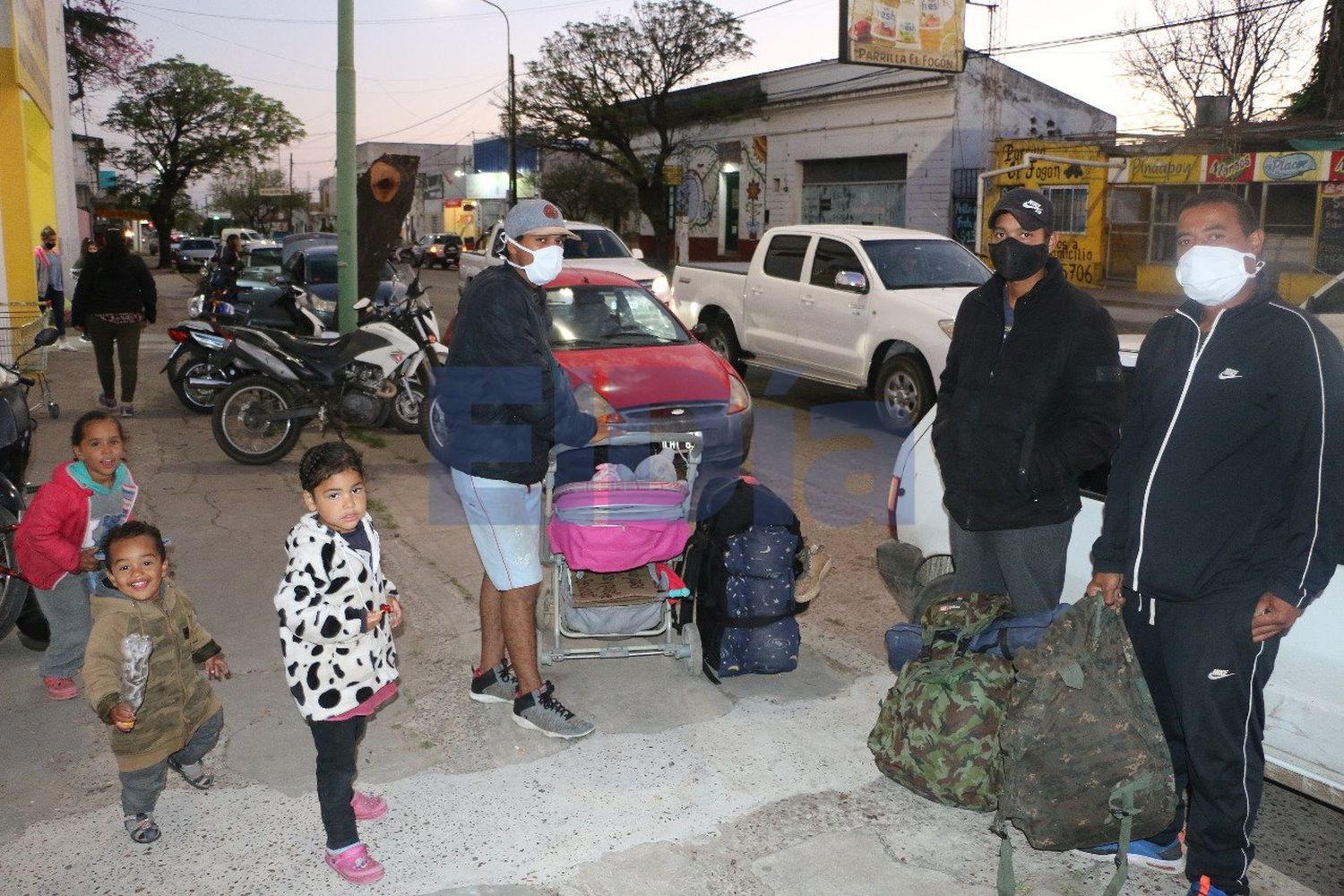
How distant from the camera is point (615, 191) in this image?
42.0 m

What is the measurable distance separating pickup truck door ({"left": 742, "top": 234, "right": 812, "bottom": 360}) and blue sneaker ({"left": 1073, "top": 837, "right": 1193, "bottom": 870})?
878 centimetres

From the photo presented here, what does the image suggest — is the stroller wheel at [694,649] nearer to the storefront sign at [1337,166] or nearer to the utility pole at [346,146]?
the utility pole at [346,146]

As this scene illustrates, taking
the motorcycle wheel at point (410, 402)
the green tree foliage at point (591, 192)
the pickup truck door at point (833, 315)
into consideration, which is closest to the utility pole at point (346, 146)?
the motorcycle wheel at point (410, 402)

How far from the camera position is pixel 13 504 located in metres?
5.17

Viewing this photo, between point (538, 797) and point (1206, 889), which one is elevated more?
point (1206, 889)

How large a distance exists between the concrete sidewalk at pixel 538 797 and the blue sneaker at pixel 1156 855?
5 centimetres

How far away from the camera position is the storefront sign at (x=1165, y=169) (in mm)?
25703

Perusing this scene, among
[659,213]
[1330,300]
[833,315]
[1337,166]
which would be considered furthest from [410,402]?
[659,213]

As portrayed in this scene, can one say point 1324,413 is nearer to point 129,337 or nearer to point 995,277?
point 995,277

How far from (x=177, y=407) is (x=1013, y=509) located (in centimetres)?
1034

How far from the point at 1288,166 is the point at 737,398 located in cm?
2074

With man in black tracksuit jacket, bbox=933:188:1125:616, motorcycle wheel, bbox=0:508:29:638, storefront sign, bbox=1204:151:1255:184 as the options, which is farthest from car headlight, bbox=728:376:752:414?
storefront sign, bbox=1204:151:1255:184

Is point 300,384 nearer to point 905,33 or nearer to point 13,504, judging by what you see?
point 13,504

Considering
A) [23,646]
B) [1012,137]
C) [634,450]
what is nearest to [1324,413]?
[634,450]
